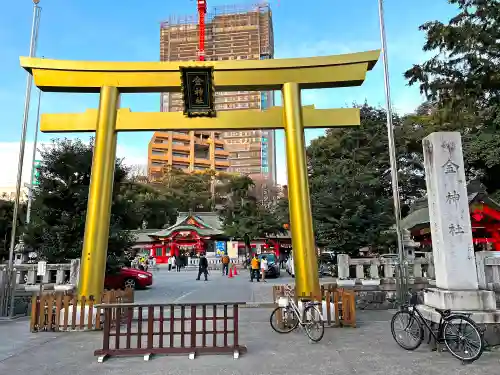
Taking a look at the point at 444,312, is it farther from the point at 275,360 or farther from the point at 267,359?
the point at 267,359

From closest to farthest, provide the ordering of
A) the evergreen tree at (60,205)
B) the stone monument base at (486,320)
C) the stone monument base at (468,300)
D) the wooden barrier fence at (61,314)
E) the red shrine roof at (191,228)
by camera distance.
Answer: the stone monument base at (486,320), the stone monument base at (468,300), the wooden barrier fence at (61,314), the evergreen tree at (60,205), the red shrine roof at (191,228)

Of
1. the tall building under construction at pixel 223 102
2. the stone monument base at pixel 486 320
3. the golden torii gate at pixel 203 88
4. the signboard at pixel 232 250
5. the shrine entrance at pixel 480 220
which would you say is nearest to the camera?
the stone monument base at pixel 486 320

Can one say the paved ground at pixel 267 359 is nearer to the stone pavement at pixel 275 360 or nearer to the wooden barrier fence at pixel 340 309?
the stone pavement at pixel 275 360

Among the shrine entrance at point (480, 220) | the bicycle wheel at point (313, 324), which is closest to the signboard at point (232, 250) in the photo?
the shrine entrance at point (480, 220)

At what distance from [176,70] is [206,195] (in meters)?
55.2

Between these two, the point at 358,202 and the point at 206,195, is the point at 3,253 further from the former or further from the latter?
the point at 206,195

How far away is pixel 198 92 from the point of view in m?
9.47

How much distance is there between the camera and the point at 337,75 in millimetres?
9625

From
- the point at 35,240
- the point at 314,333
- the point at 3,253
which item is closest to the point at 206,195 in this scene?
the point at 3,253

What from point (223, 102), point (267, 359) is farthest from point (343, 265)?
point (223, 102)

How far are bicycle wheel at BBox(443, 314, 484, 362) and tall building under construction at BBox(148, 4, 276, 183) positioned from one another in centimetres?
6814

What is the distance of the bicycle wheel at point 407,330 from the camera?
617 cm

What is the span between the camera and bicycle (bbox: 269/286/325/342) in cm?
698

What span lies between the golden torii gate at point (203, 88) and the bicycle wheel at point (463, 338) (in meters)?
4.05
